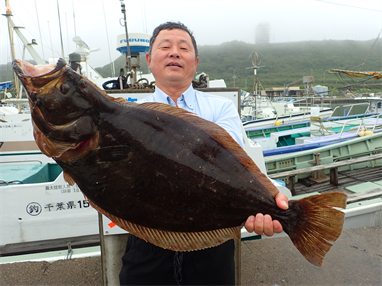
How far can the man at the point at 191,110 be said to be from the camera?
5.54 feet

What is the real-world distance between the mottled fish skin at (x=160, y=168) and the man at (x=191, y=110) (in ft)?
1.36

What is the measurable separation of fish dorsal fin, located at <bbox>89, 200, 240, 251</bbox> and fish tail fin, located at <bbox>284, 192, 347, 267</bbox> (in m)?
0.35

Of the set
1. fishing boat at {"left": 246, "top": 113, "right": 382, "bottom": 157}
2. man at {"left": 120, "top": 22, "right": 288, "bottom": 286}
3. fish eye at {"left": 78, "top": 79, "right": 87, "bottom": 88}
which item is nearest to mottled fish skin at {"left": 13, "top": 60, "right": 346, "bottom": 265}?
fish eye at {"left": 78, "top": 79, "right": 87, "bottom": 88}

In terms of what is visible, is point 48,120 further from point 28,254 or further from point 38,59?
point 38,59

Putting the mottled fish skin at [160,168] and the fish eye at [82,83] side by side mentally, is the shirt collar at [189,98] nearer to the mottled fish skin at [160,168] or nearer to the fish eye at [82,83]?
the mottled fish skin at [160,168]

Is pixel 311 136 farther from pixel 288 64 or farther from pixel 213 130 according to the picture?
pixel 288 64

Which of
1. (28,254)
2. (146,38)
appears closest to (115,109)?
(28,254)

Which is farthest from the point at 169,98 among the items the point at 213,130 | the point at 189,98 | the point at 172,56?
the point at 213,130

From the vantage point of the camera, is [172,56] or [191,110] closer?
[172,56]

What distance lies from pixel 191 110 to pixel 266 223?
0.92 m

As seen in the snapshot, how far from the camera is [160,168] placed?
1303 mm

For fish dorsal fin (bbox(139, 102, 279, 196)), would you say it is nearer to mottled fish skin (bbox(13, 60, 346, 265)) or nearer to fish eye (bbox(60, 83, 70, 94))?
mottled fish skin (bbox(13, 60, 346, 265))

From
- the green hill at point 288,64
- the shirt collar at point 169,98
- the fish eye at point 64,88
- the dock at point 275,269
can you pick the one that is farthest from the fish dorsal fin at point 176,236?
the green hill at point 288,64

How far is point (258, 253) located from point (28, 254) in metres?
3.38
